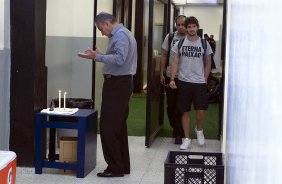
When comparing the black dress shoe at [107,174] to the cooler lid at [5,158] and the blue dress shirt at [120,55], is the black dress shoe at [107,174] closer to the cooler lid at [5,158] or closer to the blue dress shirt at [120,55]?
the blue dress shirt at [120,55]

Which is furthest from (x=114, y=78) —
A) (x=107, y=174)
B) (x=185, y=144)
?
(x=185, y=144)

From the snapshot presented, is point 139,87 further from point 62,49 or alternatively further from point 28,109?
point 28,109

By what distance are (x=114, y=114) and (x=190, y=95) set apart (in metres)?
1.70

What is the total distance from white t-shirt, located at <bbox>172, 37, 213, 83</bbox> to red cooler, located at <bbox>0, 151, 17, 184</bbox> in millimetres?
4335

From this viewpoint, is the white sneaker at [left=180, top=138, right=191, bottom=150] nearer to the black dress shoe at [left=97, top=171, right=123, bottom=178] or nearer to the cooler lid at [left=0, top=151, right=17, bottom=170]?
the black dress shoe at [left=97, top=171, right=123, bottom=178]

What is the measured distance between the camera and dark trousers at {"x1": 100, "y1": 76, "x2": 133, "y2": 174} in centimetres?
479

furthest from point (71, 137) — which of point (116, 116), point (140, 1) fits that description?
point (140, 1)

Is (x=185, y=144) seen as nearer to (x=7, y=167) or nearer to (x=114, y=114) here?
(x=114, y=114)

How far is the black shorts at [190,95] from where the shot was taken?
20.4 feet

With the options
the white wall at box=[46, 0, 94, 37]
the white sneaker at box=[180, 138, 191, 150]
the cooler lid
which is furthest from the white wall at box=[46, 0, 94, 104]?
the cooler lid

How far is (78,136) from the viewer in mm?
4855

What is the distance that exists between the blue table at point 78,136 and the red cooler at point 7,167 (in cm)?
282

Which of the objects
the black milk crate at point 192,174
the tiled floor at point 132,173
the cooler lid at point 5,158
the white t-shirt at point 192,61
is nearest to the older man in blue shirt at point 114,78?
the tiled floor at point 132,173

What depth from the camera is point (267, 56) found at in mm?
1123
